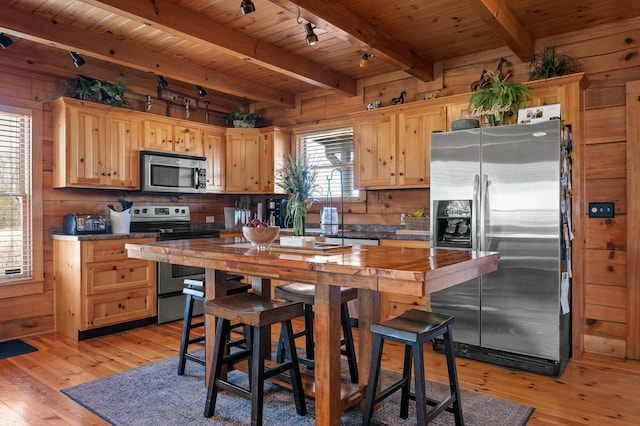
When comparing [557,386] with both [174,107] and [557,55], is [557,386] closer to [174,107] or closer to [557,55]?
[557,55]

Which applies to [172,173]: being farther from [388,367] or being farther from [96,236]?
[388,367]

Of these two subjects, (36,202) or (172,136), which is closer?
(36,202)

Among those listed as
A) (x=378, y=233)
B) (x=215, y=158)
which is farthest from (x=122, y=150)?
(x=378, y=233)

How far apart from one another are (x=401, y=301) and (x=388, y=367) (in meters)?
0.85

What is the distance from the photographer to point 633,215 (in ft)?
10.9

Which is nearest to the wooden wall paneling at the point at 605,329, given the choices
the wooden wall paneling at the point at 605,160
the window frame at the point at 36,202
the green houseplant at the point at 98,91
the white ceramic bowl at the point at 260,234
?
the wooden wall paneling at the point at 605,160

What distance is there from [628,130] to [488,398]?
231 cm

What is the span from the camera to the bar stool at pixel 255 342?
2.14 meters

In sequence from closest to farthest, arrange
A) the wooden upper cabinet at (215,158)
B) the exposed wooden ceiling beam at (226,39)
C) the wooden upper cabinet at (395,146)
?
the exposed wooden ceiling beam at (226,39)
the wooden upper cabinet at (395,146)
the wooden upper cabinet at (215,158)

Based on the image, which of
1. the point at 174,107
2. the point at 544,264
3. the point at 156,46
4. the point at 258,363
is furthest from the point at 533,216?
the point at 174,107

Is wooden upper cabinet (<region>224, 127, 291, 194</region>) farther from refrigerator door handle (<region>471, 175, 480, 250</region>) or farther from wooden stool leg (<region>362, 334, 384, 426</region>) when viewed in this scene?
wooden stool leg (<region>362, 334, 384, 426</region>)

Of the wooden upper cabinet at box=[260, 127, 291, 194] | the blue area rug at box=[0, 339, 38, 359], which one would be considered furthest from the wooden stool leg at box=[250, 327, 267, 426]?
the wooden upper cabinet at box=[260, 127, 291, 194]

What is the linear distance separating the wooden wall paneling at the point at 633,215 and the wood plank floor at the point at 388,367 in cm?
23

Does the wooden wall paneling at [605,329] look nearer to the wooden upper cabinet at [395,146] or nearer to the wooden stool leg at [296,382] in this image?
the wooden upper cabinet at [395,146]
